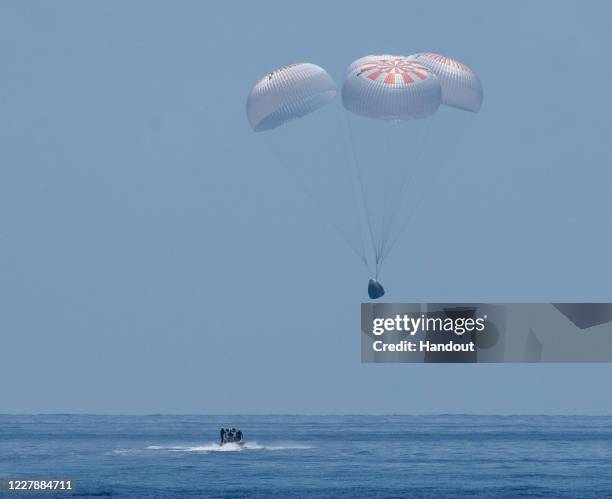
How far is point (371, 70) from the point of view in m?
47.6

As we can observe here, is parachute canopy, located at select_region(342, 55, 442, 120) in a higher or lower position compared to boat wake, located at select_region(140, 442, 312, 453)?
higher

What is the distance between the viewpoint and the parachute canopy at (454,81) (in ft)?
162

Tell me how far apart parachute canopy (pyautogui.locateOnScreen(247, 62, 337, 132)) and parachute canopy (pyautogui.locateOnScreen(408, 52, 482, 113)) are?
3478 mm

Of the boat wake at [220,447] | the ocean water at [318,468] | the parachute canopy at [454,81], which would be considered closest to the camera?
the parachute canopy at [454,81]

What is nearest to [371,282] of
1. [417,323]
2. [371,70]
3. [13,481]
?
[417,323]

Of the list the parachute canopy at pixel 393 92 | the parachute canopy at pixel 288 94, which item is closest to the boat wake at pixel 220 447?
the parachute canopy at pixel 288 94

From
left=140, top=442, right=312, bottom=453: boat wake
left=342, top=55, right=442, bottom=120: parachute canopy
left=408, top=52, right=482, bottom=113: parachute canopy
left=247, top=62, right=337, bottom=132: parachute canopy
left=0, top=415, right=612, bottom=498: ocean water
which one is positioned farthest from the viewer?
left=140, top=442, right=312, bottom=453: boat wake

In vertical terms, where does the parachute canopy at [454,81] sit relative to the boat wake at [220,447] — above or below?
above

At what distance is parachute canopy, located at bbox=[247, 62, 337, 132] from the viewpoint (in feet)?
157

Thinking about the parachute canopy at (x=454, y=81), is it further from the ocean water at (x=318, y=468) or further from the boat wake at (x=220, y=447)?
the boat wake at (x=220, y=447)

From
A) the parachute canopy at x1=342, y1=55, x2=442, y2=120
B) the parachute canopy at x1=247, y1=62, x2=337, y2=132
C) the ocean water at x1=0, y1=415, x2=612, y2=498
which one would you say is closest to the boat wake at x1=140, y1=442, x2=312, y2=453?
the ocean water at x1=0, y1=415, x2=612, y2=498

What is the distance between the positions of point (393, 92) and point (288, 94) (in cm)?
377

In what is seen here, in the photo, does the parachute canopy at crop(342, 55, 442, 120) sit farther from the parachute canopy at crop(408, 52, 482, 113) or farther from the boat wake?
the boat wake

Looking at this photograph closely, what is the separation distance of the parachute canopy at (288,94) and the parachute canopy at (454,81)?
3478 mm
